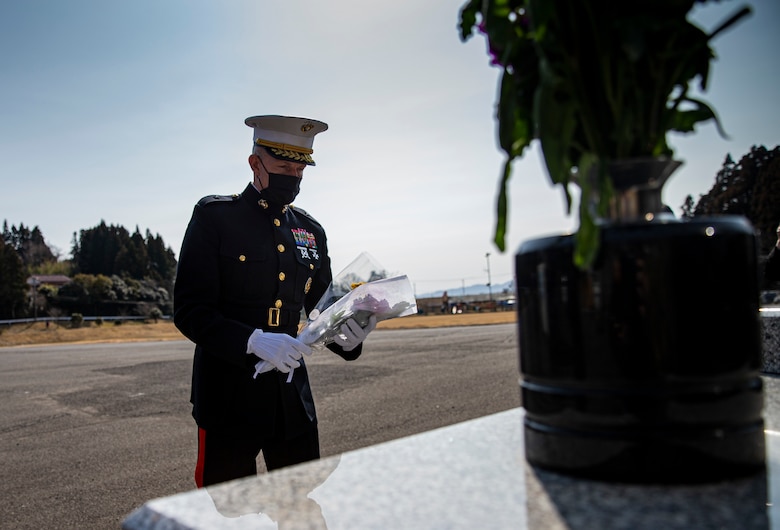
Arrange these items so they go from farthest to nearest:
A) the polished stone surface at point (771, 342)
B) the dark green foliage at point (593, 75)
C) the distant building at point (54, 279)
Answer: the distant building at point (54, 279) → the polished stone surface at point (771, 342) → the dark green foliage at point (593, 75)

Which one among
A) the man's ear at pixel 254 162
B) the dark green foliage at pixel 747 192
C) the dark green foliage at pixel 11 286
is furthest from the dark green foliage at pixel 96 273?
the man's ear at pixel 254 162

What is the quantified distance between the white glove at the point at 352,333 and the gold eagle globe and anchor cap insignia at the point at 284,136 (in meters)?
0.91

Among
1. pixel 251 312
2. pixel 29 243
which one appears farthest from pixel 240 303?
pixel 29 243

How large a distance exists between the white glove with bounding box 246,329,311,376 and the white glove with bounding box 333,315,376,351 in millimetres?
177

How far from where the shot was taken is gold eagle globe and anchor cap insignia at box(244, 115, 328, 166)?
10.3 ft

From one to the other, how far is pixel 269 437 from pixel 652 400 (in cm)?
222

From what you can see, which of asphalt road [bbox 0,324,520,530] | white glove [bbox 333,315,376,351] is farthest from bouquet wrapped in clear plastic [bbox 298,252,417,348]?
asphalt road [bbox 0,324,520,530]

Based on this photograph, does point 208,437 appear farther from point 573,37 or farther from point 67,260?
point 67,260

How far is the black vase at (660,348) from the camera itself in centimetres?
89

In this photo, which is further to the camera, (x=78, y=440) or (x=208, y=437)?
(x=78, y=440)

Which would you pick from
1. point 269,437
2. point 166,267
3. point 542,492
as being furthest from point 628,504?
point 166,267

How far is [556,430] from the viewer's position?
3.24 feet

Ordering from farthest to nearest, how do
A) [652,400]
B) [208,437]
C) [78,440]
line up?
[78,440] → [208,437] → [652,400]

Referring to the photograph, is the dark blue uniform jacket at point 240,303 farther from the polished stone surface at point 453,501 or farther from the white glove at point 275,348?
the polished stone surface at point 453,501
